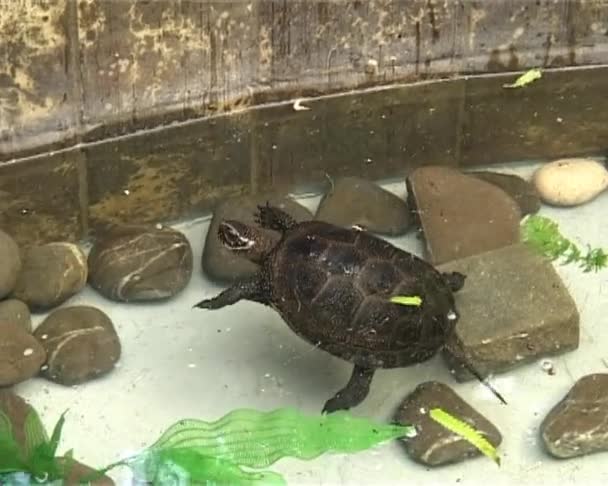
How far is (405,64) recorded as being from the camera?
304 cm

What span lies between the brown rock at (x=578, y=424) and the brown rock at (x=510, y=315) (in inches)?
5.2

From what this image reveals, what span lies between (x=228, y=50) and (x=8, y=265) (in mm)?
908

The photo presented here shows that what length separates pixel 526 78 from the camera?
3115 millimetres

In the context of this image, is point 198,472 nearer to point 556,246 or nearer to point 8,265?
point 8,265

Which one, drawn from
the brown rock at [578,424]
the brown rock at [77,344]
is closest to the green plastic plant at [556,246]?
the brown rock at [578,424]

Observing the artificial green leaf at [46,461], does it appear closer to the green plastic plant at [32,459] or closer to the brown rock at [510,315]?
the green plastic plant at [32,459]

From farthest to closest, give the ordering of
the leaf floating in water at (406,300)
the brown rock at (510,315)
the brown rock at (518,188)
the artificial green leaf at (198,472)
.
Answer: the brown rock at (518,188) → the brown rock at (510,315) → the leaf floating in water at (406,300) → the artificial green leaf at (198,472)

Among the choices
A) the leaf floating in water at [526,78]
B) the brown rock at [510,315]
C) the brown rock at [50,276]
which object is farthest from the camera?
the leaf floating in water at [526,78]

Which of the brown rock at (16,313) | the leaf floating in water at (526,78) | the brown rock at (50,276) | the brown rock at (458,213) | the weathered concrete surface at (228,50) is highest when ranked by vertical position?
the weathered concrete surface at (228,50)

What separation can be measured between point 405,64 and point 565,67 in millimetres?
489

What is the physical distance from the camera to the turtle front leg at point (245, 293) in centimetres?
210

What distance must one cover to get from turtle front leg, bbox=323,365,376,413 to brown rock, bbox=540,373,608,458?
34 cm

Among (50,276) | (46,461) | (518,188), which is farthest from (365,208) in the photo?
(46,461)

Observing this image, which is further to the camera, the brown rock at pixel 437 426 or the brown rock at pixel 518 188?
the brown rock at pixel 518 188
